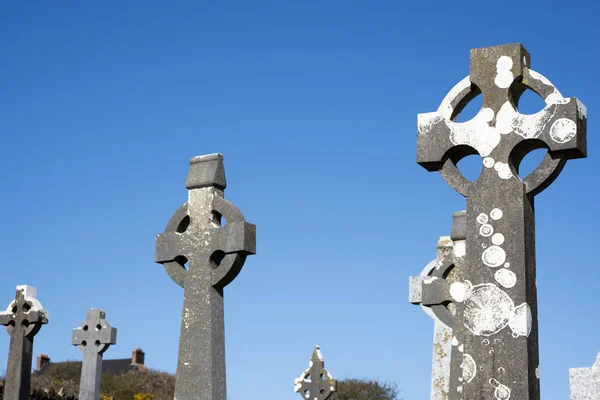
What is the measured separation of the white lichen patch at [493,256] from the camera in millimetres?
8031

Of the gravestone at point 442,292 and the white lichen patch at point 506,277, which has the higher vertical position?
the gravestone at point 442,292

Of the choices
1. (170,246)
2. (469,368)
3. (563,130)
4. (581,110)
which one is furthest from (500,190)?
(170,246)

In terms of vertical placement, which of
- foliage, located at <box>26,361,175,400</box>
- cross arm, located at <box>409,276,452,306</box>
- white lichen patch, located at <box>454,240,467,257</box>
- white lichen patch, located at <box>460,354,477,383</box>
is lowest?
white lichen patch, located at <box>460,354,477,383</box>

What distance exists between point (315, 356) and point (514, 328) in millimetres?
15058

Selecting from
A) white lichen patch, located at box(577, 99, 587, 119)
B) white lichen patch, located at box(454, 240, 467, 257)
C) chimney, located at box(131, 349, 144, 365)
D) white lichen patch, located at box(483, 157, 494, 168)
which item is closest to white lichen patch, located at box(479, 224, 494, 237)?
white lichen patch, located at box(483, 157, 494, 168)

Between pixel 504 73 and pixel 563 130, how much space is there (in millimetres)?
758

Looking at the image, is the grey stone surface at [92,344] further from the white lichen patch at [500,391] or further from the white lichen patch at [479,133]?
the white lichen patch at [500,391]

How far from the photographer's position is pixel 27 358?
1867cm

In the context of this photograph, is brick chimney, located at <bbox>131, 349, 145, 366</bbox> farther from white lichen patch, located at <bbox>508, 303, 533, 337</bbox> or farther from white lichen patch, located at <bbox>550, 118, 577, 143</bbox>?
white lichen patch, located at <bbox>550, 118, 577, 143</bbox>

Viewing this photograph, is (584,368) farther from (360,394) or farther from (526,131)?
(360,394)

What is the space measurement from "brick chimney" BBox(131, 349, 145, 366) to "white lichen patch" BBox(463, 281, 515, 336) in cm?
4863

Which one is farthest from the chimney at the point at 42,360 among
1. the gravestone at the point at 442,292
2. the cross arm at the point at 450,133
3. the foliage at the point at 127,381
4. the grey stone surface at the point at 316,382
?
the cross arm at the point at 450,133

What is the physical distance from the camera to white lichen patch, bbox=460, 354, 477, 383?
7938mm

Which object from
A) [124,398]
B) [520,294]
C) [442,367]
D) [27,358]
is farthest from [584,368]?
[124,398]
